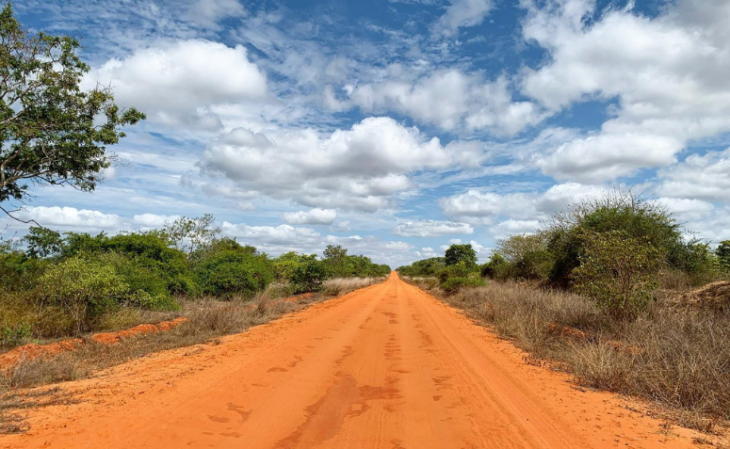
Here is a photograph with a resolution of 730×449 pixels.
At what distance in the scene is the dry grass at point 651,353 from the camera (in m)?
5.57

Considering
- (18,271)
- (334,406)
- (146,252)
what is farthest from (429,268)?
(334,406)

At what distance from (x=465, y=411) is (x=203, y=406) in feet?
11.9

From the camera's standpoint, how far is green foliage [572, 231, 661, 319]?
983 cm

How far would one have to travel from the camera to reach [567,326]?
11141mm

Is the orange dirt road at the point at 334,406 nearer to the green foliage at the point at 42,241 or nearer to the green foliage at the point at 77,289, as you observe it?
the green foliage at the point at 77,289

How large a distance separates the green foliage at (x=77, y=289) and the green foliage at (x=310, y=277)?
1722 cm

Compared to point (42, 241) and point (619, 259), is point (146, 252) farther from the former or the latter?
point (619, 259)

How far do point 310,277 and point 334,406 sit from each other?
2350 cm

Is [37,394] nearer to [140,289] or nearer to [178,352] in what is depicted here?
[178,352]

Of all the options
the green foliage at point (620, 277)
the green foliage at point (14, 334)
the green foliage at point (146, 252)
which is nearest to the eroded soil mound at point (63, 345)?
the green foliage at point (14, 334)

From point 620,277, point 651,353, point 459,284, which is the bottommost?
point 651,353

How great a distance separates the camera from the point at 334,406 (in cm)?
559

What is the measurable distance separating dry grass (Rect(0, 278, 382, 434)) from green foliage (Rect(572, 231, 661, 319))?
34.1 feet

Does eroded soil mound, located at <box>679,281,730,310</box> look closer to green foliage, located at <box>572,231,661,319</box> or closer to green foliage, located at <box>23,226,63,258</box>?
green foliage, located at <box>572,231,661,319</box>
